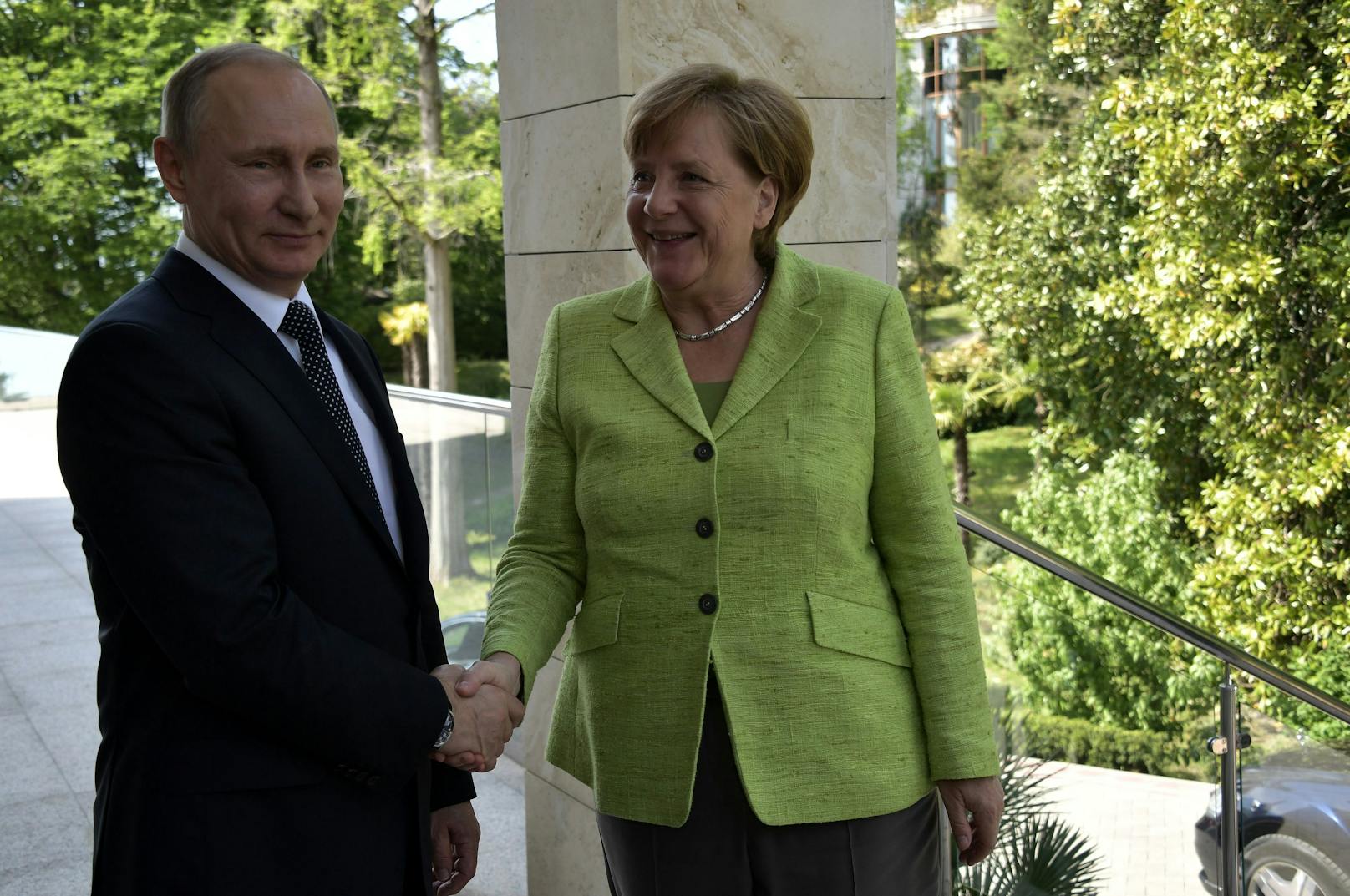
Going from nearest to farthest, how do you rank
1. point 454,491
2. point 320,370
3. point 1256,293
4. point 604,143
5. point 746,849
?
point 320,370 < point 746,849 < point 604,143 < point 454,491 < point 1256,293

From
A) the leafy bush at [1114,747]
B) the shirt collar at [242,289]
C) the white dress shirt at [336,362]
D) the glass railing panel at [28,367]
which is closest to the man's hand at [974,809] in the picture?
the white dress shirt at [336,362]

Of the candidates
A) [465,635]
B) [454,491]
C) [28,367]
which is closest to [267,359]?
[465,635]

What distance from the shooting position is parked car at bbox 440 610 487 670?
489 centimetres

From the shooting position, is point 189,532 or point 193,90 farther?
point 193,90

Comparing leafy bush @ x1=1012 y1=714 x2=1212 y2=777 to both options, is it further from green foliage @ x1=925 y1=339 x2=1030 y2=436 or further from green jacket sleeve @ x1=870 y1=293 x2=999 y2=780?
green foliage @ x1=925 y1=339 x2=1030 y2=436

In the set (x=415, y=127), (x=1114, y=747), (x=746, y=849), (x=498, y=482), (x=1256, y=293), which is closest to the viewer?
(x=746, y=849)

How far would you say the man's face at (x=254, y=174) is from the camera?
164cm

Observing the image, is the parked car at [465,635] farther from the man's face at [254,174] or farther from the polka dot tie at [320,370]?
the man's face at [254,174]

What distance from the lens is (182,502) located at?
4.80 feet

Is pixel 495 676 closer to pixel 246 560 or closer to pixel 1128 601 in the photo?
pixel 246 560

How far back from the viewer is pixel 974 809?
1.88 metres

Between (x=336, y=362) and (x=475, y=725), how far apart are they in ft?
1.75

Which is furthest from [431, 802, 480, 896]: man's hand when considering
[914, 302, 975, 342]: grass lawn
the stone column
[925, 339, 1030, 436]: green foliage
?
[914, 302, 975, 342]: grass lawn

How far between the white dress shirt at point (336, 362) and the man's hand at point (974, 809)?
33.0 inches
